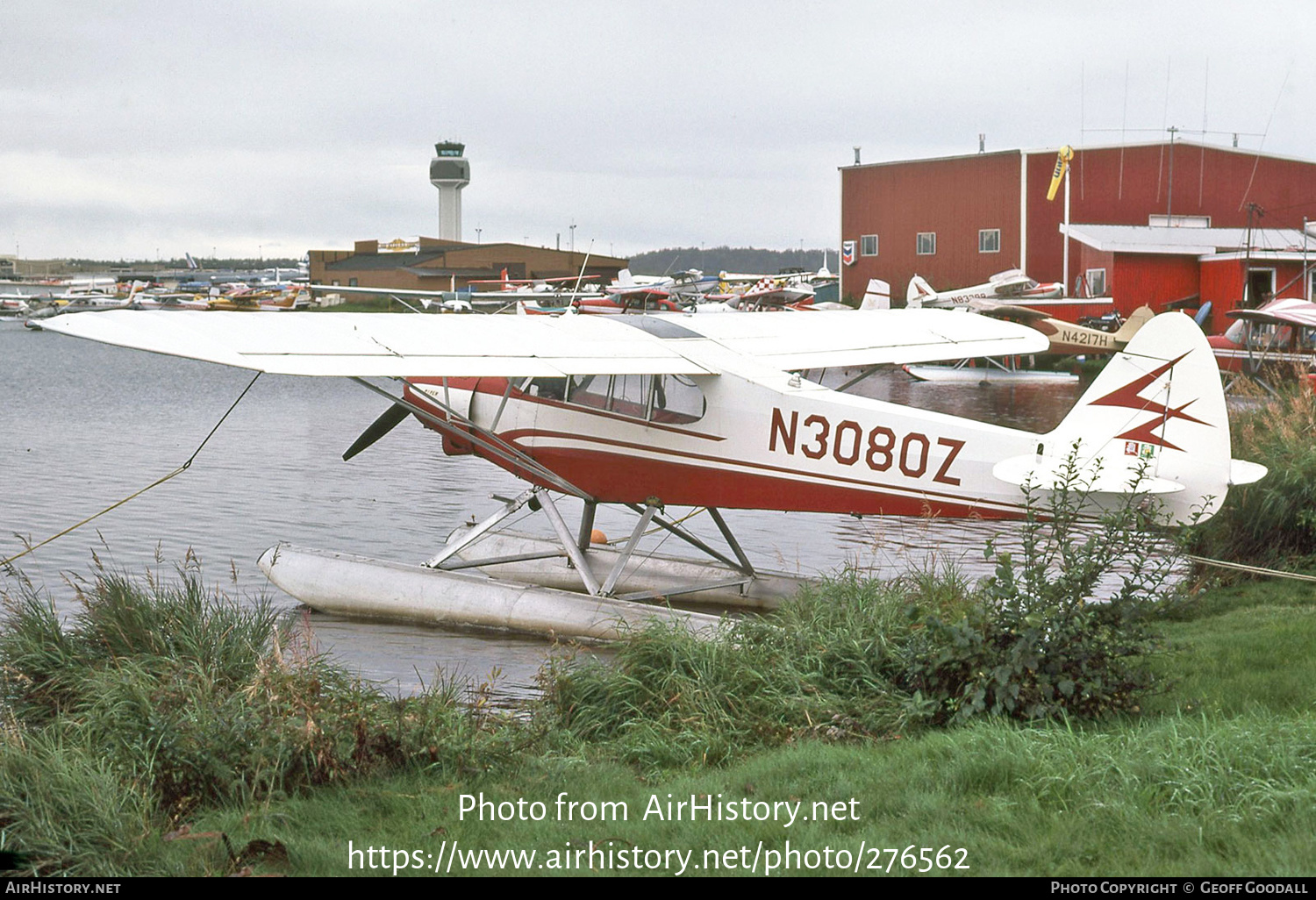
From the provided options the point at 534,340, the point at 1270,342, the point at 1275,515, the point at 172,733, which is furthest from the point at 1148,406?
the point at 1270,342

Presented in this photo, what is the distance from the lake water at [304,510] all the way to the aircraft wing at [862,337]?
4.77 feet

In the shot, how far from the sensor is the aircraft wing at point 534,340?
306 inches

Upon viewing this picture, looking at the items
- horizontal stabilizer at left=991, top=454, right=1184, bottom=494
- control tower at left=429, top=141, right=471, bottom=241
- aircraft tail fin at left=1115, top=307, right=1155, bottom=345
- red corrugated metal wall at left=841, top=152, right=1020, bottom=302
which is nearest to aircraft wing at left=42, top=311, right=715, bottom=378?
horizontal stabilizer at left=991, top=454, right=1184, bottom=494

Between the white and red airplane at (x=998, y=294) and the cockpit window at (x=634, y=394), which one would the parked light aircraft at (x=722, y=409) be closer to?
the cockpit window at (x=634, y=394)

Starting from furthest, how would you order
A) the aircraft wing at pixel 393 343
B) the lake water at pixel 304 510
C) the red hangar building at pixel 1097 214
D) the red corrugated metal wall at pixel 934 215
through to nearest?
1. the red corrugated metal wall at pixel 934 215
2. the red hangar building at pixel 1097 214
3. the lake water at pixel 304 510
4. the aircraft wing at pixel 393 343

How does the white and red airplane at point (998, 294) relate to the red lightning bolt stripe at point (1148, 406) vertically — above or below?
above

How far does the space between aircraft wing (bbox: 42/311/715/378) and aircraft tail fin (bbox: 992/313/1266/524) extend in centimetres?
255

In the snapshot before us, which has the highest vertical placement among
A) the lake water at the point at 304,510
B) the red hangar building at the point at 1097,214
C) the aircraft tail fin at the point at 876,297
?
the red hangar building at the point at 1097,214

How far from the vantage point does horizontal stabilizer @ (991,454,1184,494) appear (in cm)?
711

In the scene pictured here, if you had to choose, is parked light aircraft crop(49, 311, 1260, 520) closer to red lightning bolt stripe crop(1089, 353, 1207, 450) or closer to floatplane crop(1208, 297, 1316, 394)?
red lightning bolt stripe crop(1089, 353, 1207, 450)

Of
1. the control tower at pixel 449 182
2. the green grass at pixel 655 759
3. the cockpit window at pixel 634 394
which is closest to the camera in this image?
the green grass at pixel 655 759

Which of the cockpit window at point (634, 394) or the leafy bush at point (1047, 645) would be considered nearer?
the leafy bush at point (1047, 645)

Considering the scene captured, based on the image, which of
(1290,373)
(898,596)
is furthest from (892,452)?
(1290,373)

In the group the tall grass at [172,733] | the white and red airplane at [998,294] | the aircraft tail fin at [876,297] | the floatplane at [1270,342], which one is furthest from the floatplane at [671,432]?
the white and red airplane at [998,294]
